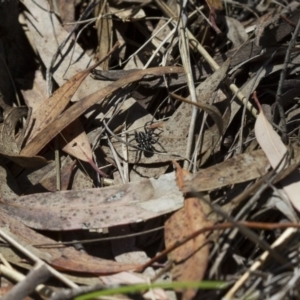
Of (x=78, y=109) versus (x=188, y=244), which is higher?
(x=78, y=109)

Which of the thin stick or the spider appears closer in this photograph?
the thin stick

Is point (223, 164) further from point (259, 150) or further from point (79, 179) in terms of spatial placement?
point (79, 179)

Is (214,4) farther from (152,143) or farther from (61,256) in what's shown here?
(61,256)

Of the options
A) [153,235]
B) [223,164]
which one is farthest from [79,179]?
[223,164]

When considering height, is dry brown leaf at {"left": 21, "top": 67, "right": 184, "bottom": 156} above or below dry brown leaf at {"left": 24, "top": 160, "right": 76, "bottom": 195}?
above

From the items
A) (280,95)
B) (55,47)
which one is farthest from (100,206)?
(55,47)

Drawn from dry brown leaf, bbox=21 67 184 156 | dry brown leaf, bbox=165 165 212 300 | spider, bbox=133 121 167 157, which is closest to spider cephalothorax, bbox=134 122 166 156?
spider, bbox=133 121 167 157

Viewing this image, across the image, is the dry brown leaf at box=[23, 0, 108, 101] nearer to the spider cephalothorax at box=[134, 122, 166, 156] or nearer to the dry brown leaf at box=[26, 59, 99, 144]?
the dry brown leaf at box=[26, 59, 99, 144]

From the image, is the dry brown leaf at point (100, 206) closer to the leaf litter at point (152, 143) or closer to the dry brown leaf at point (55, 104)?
the leaf litter at point (152, 143)
